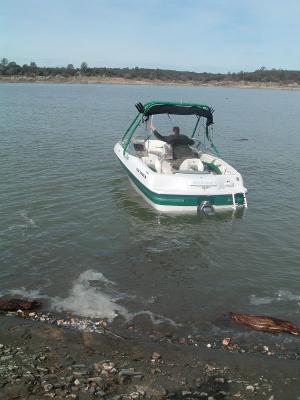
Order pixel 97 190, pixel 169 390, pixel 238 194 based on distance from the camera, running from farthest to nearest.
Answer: pixel 97 190, pixel 238 194, pixel 169 390

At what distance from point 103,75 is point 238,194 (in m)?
Answer: 132

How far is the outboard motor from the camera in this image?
14.7m

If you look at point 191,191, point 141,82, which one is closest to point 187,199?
point 191,191

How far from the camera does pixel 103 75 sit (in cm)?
14062

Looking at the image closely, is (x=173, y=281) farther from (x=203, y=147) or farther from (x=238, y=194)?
(x=203, y=147)

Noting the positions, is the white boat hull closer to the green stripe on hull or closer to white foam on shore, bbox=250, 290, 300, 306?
the green stripe on hull

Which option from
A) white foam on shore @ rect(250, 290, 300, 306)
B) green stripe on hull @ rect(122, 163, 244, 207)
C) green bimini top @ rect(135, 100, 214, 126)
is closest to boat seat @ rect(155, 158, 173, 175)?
green stripe on hull @ rect(122, 163, 244, 207)

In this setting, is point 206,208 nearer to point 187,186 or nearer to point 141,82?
point 187,186

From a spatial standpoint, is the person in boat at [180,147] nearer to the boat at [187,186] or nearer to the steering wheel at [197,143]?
the boat at [187,186]

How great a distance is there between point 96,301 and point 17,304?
1.61m

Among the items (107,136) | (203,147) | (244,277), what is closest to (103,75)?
(107,136)

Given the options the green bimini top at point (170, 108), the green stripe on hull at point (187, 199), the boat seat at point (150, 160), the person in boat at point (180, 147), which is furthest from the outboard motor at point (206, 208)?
the green bimini top at point (170, 108)

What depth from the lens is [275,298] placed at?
10273mm

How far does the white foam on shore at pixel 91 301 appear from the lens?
368 inches
